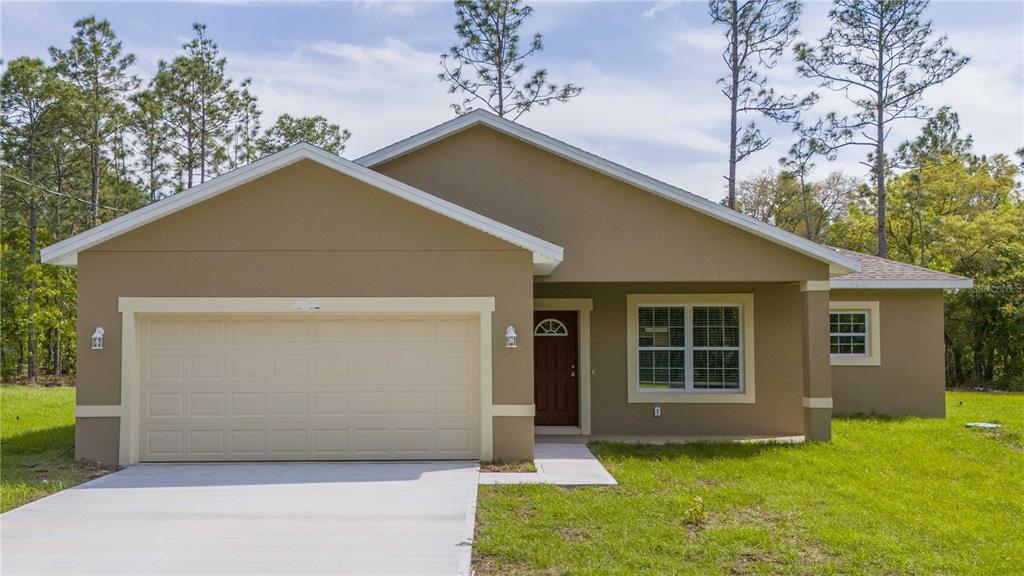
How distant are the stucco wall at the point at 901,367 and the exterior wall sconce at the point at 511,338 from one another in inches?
309

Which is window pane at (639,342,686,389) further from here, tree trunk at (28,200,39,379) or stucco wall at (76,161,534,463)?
tree trunk at (28,200,39,379)

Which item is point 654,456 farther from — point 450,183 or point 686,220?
point 450,183

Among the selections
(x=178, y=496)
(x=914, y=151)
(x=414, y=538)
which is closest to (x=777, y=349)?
(x=414, y=538)

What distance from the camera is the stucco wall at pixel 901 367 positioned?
49.5 feet

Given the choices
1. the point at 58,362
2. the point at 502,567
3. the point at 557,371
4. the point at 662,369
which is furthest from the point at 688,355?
the point at 58,362

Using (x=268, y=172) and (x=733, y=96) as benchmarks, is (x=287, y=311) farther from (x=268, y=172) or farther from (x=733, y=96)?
(x=733, y=96)

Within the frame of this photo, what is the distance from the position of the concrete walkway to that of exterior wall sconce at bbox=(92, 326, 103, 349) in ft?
16.8

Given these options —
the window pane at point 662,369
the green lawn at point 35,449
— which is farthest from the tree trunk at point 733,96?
the green lawn at point 35,449

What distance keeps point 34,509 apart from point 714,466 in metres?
7.59

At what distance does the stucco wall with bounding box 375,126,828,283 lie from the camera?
11.8 metres

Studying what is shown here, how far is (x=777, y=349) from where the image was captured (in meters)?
13.2

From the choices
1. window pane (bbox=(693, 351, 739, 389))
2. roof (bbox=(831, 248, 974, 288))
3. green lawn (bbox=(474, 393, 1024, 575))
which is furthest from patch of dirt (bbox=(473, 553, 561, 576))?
roof (bbox=(831, 248, 974, 288))

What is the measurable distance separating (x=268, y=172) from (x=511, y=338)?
12.3ft

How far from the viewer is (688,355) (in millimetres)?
13328
